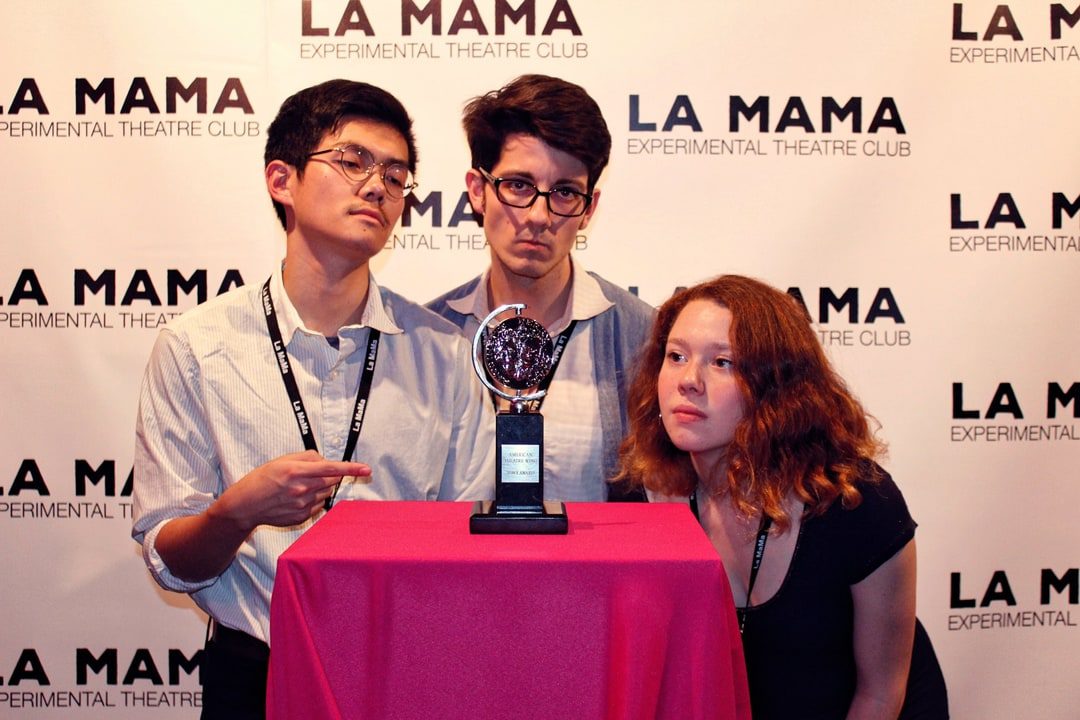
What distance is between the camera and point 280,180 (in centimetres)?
238

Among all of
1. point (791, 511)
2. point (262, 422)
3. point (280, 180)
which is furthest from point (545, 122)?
point (791, 511)

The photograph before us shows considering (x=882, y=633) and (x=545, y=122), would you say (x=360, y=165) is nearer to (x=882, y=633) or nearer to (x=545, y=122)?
(x=545, y=122)

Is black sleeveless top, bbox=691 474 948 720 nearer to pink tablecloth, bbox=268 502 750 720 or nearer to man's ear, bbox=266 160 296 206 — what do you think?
pink tablecloth, bbox=268 502 750 720

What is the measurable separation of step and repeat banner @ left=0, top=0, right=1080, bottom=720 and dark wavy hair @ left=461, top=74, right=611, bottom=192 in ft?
1.32

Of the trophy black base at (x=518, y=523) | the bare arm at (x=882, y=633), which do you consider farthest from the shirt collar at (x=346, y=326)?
the bare arm at (x=882, y=633)

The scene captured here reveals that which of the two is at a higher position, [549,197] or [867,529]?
[549,197]

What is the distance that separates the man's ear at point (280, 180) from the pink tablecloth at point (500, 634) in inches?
45.3

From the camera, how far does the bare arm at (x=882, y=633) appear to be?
2.03m

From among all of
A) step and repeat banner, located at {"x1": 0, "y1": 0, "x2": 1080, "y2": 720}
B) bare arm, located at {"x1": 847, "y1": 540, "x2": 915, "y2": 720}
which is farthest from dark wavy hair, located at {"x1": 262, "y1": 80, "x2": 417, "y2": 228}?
bare arm, located at {"x1": 847, "y1": 540, "x2": 915, "y2": 720}

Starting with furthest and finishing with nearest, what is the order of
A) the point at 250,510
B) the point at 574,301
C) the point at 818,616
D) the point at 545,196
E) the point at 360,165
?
the point at 574,301 → the point at 545,196 → the point at 360,165 → the point at 818,616 → the point at 250,510

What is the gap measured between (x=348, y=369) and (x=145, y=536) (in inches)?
21.4

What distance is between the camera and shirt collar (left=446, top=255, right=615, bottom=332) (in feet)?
8.80

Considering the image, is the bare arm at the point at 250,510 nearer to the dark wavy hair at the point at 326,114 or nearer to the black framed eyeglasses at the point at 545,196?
the dark wavy hair at the point at 326,114

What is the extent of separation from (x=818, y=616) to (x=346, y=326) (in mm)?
1189
